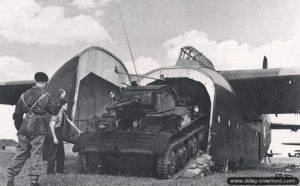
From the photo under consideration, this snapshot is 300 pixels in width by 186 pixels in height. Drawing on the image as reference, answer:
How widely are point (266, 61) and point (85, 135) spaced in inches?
458

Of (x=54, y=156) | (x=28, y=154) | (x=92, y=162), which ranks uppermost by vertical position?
(x=28, y=154)

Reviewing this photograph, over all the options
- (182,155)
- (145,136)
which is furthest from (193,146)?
(145,136)

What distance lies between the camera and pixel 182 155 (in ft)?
29.7

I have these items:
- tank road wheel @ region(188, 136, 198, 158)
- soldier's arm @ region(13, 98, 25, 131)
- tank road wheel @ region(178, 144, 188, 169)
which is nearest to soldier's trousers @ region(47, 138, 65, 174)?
soldier's arm @ region(13, 98, 25, 131)

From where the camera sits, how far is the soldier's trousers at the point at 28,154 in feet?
20.1

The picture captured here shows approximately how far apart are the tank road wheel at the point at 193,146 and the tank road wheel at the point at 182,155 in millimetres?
312

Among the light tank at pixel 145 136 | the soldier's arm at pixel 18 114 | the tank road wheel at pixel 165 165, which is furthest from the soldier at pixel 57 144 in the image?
the tank road wheel at pixel 165 165

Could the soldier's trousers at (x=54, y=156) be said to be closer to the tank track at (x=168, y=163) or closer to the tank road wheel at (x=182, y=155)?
the tank track at (x=168, y=163)

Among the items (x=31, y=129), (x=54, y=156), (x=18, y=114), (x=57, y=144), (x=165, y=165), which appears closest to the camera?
(x=31, y=129)

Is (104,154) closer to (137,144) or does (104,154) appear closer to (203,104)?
(137,144)

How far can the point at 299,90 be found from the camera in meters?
14.0

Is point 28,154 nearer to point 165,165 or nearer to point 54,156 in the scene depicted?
point 54,156

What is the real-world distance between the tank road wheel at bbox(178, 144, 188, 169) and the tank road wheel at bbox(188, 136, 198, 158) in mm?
312

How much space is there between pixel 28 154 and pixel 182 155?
148 inches
